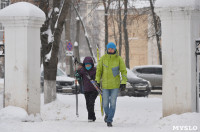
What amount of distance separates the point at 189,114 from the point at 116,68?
1730 millimetres

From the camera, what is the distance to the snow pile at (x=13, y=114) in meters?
10.3

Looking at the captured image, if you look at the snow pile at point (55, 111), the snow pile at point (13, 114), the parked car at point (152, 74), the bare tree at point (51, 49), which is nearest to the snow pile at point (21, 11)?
the snow pile at point (13, 114)

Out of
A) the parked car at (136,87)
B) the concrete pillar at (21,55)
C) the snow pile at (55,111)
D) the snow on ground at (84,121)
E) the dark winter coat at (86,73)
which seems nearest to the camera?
the snow on ground at (84,121)

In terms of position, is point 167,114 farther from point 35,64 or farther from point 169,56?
point 35,64

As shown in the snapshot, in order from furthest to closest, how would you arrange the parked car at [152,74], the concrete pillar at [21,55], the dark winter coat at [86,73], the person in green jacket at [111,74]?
the parked car at [152,74]
the concrete pillar at [21,55]
the dark winter coat at [86,73]
the person in green jacket at [111,74]

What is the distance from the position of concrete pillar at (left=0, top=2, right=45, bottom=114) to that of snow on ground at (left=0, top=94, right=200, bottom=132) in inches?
13.3

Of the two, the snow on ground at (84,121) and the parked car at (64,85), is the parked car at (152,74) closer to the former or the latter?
the parked car at (64,85)

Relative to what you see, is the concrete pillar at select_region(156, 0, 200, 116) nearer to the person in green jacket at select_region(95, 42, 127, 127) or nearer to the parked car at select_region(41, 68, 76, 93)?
the person in green jacket at select_region(95, 42, 127, 127)

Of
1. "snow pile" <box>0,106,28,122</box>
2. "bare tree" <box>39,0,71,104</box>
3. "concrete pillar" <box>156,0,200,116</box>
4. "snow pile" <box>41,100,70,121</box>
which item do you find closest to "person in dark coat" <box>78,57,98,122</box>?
"snow pile" <box>0,106,28,122</box>

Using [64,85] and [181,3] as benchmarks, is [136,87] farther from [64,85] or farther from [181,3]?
[181,3]

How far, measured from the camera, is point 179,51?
9633mm

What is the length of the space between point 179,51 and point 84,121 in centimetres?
291

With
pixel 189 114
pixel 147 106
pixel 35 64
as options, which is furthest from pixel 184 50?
pixel 147 106

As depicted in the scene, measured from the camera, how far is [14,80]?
35.5 ft
